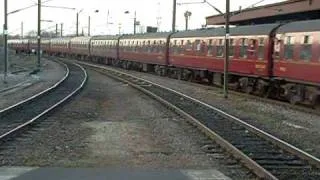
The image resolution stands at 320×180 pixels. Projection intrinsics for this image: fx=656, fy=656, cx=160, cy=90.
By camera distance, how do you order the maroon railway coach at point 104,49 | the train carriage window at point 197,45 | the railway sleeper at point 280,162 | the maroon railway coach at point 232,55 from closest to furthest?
the railway sleeper at point 280,162 < the maroon railway coach at point 232,55 < the train carriage window at point 197,45 < the maroon railway coach at point 104,49

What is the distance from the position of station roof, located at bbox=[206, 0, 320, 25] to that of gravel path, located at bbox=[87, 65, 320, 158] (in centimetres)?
1134

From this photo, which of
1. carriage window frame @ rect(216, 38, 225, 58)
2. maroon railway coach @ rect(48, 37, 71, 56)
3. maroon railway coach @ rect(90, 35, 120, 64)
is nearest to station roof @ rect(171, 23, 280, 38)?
carriage window frame @ rect(216, 38, 225, 58)

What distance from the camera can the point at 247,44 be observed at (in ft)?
93.6

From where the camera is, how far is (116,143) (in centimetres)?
1345

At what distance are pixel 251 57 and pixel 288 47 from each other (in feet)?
13.4

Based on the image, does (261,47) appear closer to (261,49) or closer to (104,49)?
(261,49)

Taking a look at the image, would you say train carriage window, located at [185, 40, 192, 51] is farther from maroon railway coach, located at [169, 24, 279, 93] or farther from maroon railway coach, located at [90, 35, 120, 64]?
maroon railway coach, located at [90, 35, 120, 64]

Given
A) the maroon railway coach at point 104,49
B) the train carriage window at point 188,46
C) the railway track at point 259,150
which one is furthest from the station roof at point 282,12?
the railway track at point 259,150

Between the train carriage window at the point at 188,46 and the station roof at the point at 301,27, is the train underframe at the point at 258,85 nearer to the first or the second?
the train carriage window at the point at 188,46

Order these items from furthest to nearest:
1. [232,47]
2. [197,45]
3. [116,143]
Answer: [197,45]
[232,47]
[116,143]

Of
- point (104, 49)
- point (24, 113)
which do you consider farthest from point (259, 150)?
point (104, 49)

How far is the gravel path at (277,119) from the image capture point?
567 inches

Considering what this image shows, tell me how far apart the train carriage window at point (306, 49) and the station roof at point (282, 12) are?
1242 centimetres

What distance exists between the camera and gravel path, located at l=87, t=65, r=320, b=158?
14.4 meters
